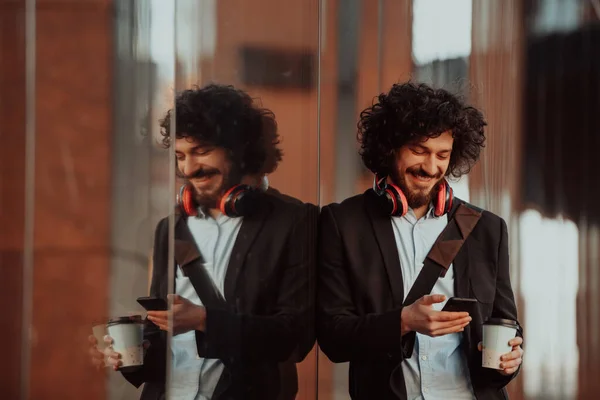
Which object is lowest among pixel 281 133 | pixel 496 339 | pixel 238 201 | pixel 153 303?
pixel 496 339

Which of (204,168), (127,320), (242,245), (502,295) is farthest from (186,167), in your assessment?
(502,295)

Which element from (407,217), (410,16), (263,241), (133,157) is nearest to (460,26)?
(410,16)

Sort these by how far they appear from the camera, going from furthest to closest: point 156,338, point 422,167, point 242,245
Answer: point 422,167, point 242,245, point 156,338

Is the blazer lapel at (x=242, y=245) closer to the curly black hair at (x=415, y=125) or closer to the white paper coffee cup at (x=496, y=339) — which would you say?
the curly black hair at (x=415, y=125)

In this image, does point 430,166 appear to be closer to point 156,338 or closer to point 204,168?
point 204,168

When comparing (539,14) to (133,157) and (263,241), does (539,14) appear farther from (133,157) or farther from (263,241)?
(133,157)

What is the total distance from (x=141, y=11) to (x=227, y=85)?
0.21m

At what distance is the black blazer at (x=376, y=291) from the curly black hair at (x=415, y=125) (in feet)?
0.27

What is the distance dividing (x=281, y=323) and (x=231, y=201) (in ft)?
0.91

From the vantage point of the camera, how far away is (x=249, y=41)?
158cm

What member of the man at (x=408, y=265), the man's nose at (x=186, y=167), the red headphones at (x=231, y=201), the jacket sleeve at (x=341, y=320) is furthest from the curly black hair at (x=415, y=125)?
the man's nose at (x=186, y=167)

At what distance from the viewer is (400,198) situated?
65.6 inches

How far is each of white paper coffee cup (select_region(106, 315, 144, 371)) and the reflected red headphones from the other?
546 millimetres

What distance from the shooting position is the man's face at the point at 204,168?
58.8 inches
